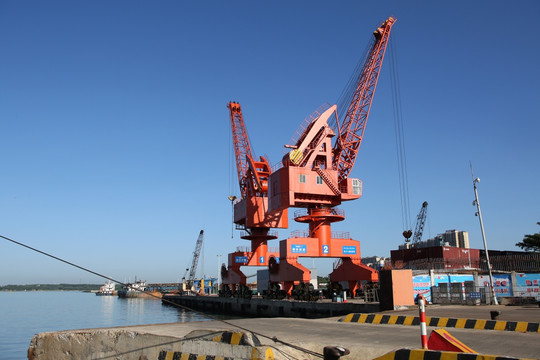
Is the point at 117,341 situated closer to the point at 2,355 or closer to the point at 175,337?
the point at 175,337

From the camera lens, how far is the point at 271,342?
11.6m

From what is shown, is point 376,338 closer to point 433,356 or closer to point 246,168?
point 433,356

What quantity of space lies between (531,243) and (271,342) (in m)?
58.6

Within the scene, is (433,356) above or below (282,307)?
above

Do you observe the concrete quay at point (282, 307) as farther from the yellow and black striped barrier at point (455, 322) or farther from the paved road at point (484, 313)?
the yellow and black striped barrier at point (455, 322)

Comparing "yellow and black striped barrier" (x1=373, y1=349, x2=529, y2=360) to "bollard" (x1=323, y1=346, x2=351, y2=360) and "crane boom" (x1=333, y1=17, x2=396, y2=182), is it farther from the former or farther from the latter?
Answer: "crane boom" (x1=333, y1=17, x2=396, y2=182)

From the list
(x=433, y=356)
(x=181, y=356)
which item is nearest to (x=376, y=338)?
(x=433, y=356)

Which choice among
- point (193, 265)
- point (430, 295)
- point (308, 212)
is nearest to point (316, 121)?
point (308, 212)

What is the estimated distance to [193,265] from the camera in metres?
168

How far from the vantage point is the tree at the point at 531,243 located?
186 feet

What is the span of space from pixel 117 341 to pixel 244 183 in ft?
210

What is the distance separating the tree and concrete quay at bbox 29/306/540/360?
4971 centimetres

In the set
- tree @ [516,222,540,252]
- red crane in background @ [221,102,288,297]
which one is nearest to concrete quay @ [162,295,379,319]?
red crane in background @ [221,102,288,297]

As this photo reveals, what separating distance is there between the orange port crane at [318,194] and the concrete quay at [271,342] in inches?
1309
